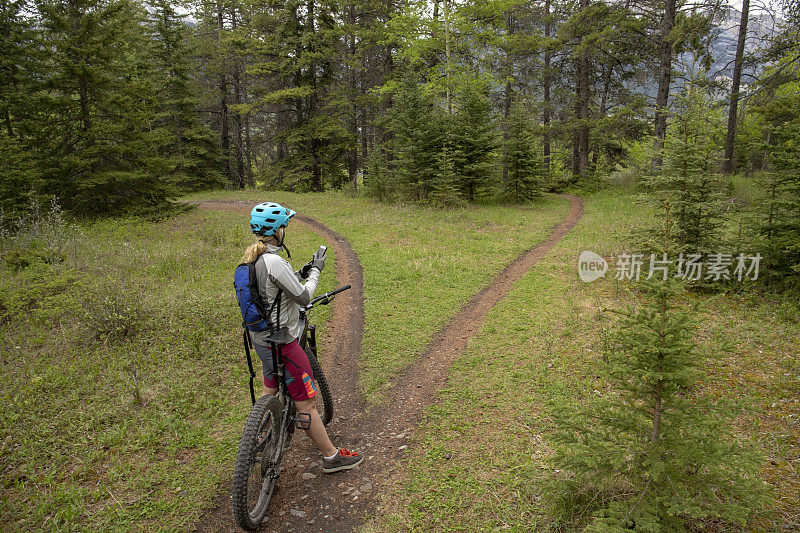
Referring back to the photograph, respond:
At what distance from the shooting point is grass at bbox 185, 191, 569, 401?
774 cm

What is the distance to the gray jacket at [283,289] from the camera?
3.94 meters

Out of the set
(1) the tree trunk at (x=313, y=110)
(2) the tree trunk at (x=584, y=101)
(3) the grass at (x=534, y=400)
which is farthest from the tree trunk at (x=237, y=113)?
(3) the grass at (x=534, y=400)

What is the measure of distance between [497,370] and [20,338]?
27.6 ft

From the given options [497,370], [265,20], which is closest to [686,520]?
[497,370]

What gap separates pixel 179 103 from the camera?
1026 inches

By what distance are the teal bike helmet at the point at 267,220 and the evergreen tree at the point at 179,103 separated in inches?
910

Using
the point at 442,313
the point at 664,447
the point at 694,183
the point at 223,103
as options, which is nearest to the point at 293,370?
the point at 664,447

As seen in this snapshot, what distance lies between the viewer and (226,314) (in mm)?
8320

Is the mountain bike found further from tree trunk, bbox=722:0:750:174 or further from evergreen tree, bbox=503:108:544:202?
tree trunk, bbox=722:0:750:174

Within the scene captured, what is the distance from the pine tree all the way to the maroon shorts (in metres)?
2.58

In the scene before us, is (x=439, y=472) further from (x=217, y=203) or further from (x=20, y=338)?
(x=217, y=203)

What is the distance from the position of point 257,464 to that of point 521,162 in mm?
19542

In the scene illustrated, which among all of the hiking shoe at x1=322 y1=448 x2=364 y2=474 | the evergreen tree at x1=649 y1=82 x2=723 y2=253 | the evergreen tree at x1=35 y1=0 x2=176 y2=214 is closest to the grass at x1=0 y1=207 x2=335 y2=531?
the hiking shoe at x1=322 y1=448 x2=364 y2=474

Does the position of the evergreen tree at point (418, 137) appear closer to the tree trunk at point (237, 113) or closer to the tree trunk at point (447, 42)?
the tree trunk at point (447, 42)
